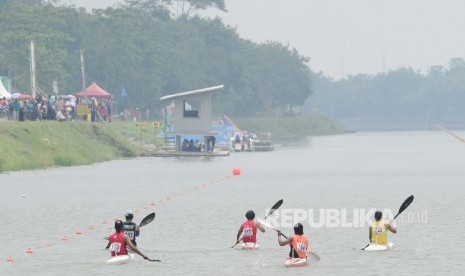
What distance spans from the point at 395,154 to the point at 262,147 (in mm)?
17906

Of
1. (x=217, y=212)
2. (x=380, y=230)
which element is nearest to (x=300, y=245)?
(x=380, y=230)

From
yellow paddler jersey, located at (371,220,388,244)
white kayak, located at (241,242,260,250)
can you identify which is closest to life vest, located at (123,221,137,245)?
white kayak, located at (241,242,260,250)

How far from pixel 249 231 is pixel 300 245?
480 cm

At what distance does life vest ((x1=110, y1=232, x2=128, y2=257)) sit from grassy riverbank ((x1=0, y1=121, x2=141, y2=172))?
50648 mm

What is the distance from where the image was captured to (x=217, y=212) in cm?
7075

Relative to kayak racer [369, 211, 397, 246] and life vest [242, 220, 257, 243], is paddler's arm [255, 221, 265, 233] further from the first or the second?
kayak racer [369, 211, 397, 246]

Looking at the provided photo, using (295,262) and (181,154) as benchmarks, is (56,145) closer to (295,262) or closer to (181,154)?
(181,154)

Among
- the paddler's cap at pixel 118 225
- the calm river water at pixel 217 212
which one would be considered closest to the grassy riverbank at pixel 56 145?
the calm river water at pixel 217 212

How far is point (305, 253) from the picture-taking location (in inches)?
1861

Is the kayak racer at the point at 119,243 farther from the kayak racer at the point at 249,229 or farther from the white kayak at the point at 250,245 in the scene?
the white kayak at the point at 250,245

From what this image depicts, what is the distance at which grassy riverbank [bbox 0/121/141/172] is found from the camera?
9959 centimetres

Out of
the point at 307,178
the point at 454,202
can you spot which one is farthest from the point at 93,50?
the point at 454,202

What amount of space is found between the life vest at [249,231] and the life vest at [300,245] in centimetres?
406

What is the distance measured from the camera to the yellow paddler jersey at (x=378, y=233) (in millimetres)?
49812
